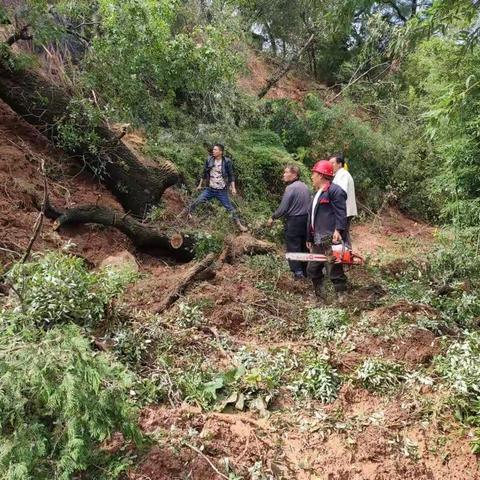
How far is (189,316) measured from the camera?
5039 millimetres

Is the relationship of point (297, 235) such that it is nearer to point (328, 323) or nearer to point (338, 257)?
point (338, 257)

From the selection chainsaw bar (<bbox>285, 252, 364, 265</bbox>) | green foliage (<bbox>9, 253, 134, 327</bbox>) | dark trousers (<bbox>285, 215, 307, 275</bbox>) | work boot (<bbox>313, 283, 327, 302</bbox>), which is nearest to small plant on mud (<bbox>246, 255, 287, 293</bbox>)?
dark trousers (<bbox>285, 215, 307, 275</bbox>)

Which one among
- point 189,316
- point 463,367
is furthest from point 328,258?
point 463,367

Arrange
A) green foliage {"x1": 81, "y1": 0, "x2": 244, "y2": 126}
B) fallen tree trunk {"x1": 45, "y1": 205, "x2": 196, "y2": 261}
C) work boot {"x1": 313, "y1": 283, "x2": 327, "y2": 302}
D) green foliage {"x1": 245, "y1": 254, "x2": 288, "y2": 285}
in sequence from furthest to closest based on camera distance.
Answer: green foliage {"x1": 81, "y1": 0, "x2": 244, "y2": 126}, green foliage {"x1": 245, "y1": 254, "x2": 288, "y2": 285}, fallen tree trunk {"x1": 45, "y1": 205, "x2": 196, "y2": 261}, work boot {"x1": 313, "y1": 283, "x2": 327, "y2": 302}

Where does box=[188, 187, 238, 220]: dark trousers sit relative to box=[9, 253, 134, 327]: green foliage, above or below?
above

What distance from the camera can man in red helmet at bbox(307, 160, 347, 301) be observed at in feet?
19.5

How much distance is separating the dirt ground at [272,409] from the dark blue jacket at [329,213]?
0.85 metres

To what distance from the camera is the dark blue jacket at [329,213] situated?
5.92 meters

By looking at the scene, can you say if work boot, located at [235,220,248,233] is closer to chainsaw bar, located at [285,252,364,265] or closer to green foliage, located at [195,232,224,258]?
green foliage, located at [195,232,224,258]

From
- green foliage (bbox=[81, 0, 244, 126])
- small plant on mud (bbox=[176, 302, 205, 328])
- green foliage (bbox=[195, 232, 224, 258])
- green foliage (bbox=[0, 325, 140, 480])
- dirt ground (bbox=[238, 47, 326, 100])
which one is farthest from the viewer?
dirt ground (bbox=[238, 47, 326, 100])

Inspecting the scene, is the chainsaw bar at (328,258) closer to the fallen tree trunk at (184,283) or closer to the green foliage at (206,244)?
the fallen tree trunk at (184,283)

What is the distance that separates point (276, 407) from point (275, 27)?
15.0 metres

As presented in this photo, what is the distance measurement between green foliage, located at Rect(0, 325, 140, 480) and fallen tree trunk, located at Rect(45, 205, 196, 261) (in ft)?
12.8

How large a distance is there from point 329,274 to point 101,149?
4015 millimetres
